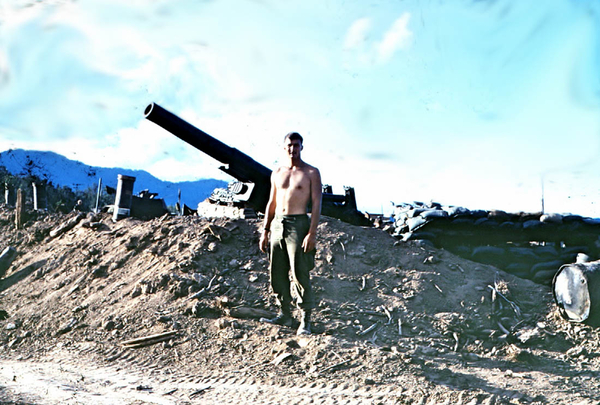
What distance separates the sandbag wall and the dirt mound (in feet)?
2.59

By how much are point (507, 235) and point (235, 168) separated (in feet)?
16.1

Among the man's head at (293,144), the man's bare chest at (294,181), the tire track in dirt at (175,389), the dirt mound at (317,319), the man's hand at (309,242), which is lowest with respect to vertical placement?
the tire track in dirt at (175,389)

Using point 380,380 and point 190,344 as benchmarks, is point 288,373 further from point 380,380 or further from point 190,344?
point 190,344

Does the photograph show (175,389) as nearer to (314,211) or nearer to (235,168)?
(314,211)

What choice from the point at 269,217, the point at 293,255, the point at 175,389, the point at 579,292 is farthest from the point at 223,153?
the point at 579,292

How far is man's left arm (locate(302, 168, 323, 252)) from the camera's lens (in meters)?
4.89

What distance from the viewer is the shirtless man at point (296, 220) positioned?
16.5ft

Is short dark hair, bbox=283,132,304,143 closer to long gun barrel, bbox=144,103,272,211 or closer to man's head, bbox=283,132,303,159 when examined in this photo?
Result: man's head, bbox=283,132,303,159

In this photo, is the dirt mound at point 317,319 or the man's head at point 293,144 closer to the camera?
the dirt mound at point 317,319

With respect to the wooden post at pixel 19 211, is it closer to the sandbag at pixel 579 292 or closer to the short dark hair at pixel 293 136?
the short dark hair at pixel 293 136

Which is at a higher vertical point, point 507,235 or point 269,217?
point 507,235

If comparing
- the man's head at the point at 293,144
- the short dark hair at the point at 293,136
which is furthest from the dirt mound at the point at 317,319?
the short dark hair at the point at 293,136

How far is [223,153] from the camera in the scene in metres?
8.86

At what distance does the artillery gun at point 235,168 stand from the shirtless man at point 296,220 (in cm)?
342
